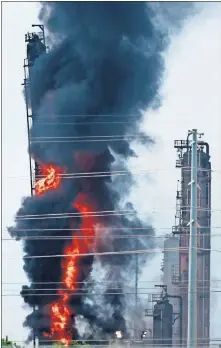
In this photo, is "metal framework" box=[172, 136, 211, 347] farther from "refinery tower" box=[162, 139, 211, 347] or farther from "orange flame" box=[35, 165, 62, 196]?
"orange flame" box=[35, 165, 62, 196]

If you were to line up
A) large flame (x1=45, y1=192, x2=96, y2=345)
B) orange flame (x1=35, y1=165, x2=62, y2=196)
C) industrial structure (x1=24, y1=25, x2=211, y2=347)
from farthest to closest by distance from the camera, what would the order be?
industrial structure (x1=24, y1=25, x2=211, y2=347) → orange flame (x1=35, y1=165, x2=62, y2=196) → large flame (x1=45, y1=192, x2=96, y2=345)

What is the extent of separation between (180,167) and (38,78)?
20.5ft

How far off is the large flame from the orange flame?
0.89m

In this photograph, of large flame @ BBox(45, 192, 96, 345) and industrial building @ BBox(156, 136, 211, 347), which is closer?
large flame @ BBox(45, 192, 96, 345)

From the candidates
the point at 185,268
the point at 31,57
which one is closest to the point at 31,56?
the point at 31,57

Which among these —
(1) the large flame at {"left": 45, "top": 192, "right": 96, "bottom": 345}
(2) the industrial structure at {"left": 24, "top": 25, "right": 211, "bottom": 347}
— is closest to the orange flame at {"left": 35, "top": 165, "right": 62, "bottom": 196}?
(1) the large flame at {"left": 45, "top": 192, "right": 96, "bottom": 345}

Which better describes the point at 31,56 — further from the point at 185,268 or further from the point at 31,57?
the point at 185,268

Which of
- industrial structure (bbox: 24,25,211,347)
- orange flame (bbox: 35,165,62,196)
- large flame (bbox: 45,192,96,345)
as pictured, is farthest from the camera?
industrial structure (bbox: 24,25,211,347)

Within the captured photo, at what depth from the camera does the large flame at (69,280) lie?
25.7m

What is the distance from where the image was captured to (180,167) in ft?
95.6

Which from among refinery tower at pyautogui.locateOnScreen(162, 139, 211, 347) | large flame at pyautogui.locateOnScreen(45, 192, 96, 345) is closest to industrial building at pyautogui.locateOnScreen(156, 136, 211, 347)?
refinery tower at pyautogui.locateOnScreen(162, 139, 211, 347)

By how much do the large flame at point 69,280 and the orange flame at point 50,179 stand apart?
0.89m

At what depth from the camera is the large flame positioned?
25.7 metres

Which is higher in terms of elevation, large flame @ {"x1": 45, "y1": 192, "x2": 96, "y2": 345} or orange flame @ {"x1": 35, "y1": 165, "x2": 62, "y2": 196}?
orange flame @ {"x1": 35, "y1": 165, "x2": 62, "y2": 196}
